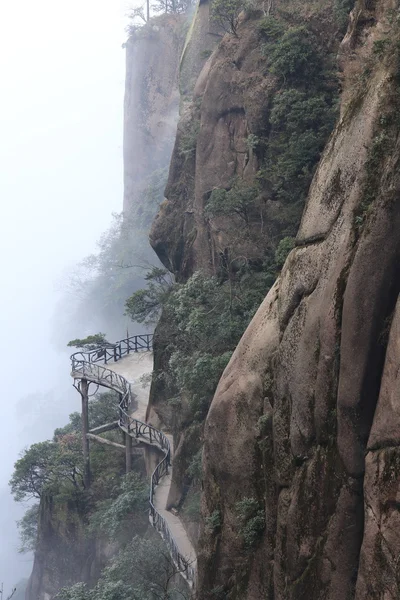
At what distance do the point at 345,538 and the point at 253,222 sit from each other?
12.1 meters

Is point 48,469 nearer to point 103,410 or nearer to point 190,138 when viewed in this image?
point 103,410

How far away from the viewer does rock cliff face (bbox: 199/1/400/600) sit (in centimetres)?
898

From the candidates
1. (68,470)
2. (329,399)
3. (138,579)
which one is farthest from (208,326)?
(68,470)

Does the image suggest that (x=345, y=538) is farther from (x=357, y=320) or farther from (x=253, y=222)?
(x=253, y=222)

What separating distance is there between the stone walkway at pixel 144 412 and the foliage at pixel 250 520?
20.5 feet

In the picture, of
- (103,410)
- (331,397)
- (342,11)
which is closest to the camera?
(331,397)

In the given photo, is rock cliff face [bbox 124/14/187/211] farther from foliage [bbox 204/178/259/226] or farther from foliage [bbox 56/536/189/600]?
foliage [bbox 56/536/189/600]

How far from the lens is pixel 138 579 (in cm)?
1875

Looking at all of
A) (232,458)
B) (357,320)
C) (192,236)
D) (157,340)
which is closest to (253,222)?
(192,236)

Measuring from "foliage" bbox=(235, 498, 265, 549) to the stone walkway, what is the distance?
6253 mm

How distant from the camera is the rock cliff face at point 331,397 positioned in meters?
8.98

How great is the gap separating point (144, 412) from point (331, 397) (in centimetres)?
1772

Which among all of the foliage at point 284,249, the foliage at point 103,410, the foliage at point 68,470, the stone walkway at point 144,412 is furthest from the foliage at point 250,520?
the foliage at point 103,410

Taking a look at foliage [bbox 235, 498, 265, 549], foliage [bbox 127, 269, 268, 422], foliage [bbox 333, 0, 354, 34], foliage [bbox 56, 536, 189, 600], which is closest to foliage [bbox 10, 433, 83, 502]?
foliage [bbox 56, 536, 189, 600]
